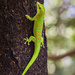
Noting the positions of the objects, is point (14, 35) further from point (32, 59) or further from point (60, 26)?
point (60, 26)

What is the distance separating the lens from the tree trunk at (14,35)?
1293 millimetres

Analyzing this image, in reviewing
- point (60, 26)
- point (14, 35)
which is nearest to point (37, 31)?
point (14, 35)

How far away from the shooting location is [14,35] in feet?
4.30

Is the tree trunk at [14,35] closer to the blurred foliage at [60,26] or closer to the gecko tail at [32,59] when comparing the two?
the gecko tail at [32,59]

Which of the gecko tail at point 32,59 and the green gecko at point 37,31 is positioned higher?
the green gecko at point 37,31

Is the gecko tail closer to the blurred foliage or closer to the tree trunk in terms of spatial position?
the tree trunk

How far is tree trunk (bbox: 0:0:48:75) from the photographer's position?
4.24ft

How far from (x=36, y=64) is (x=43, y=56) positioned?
0.15 m

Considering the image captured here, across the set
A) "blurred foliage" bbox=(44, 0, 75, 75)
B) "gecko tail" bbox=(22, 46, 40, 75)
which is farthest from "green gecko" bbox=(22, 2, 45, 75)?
"blurred foliage" bbox=(44, 0, 75, 75)

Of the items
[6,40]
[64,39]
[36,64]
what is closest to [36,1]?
[6,40]

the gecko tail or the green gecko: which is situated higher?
the green gecko

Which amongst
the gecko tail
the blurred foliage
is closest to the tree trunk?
the gecko tail

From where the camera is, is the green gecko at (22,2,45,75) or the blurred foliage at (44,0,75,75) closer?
the green gecko at (22,2,45,75)

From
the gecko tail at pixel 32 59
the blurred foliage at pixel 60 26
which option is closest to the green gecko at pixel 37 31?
the gecko tail at pixel 32 59
